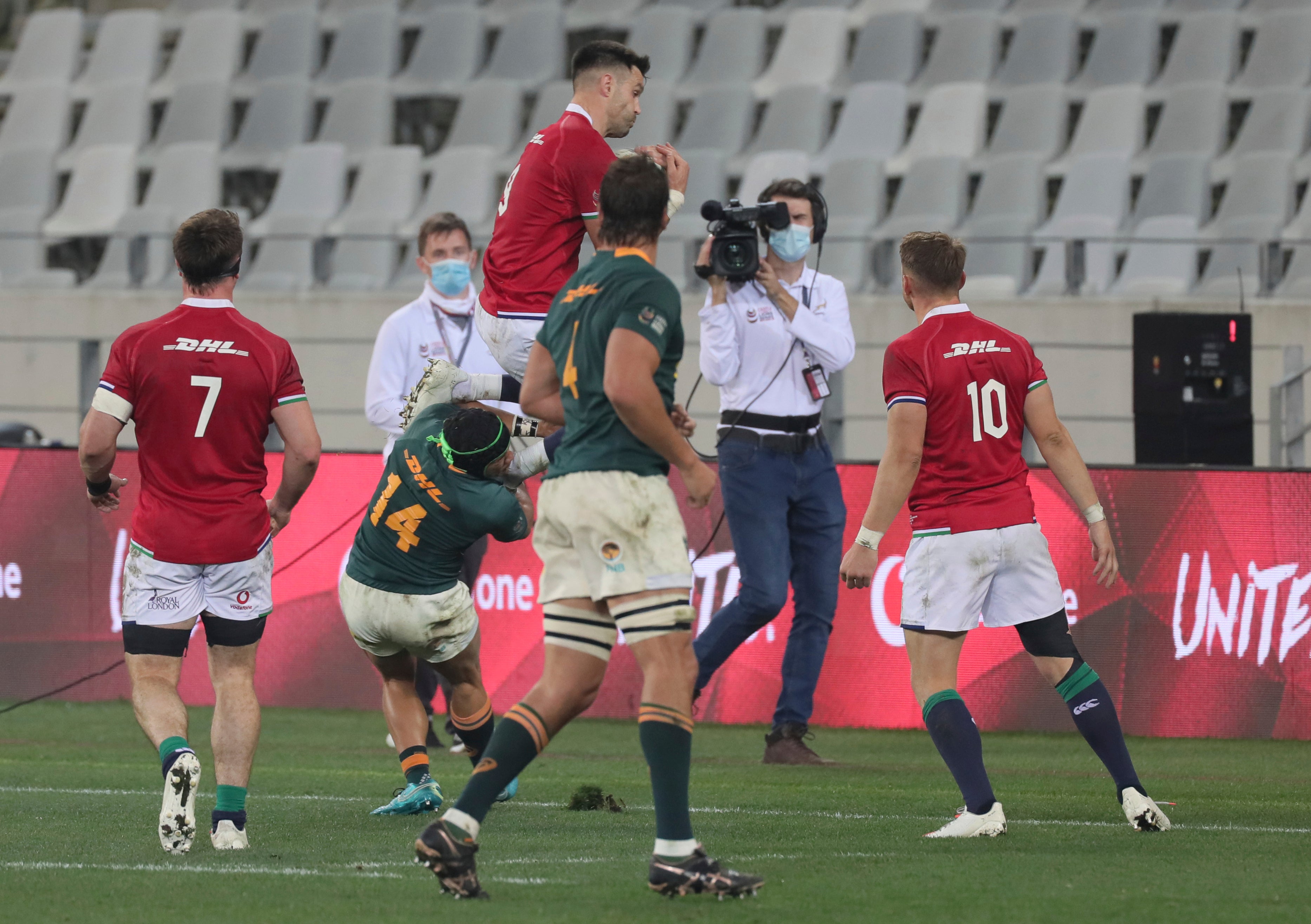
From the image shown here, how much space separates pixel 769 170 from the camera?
1756 cm

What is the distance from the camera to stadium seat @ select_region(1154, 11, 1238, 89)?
18.1 metres

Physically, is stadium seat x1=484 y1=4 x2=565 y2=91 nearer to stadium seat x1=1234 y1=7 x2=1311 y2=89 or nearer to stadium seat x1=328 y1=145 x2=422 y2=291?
stadium seat x1=328 y1=145 x2=422 y2=291

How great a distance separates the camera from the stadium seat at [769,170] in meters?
17.3

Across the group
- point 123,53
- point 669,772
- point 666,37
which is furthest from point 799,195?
point 123,53

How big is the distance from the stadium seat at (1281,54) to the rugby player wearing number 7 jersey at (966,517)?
43.6 feet

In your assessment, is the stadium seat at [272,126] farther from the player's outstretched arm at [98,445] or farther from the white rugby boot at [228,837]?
the white rugby boot at [228,837]

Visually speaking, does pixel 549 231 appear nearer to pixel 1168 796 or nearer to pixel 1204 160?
pixel 1168 796

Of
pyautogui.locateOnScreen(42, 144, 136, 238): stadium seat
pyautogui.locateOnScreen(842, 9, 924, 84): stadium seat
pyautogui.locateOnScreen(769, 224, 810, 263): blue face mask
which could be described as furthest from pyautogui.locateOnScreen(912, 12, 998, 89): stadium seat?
pyautogui.locateOnScreen(769, 224, 810, 263): blue face mask

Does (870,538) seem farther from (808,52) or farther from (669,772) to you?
(808,52)

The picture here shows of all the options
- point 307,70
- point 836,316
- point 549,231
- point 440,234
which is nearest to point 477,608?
point 440,234

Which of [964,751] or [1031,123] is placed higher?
[1031,123]

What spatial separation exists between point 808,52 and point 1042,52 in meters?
2.66

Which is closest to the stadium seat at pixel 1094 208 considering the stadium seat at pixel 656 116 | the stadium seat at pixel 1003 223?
the stadium seat at pixel 1003 223

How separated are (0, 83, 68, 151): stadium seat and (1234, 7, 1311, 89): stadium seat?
1391 centimetres
